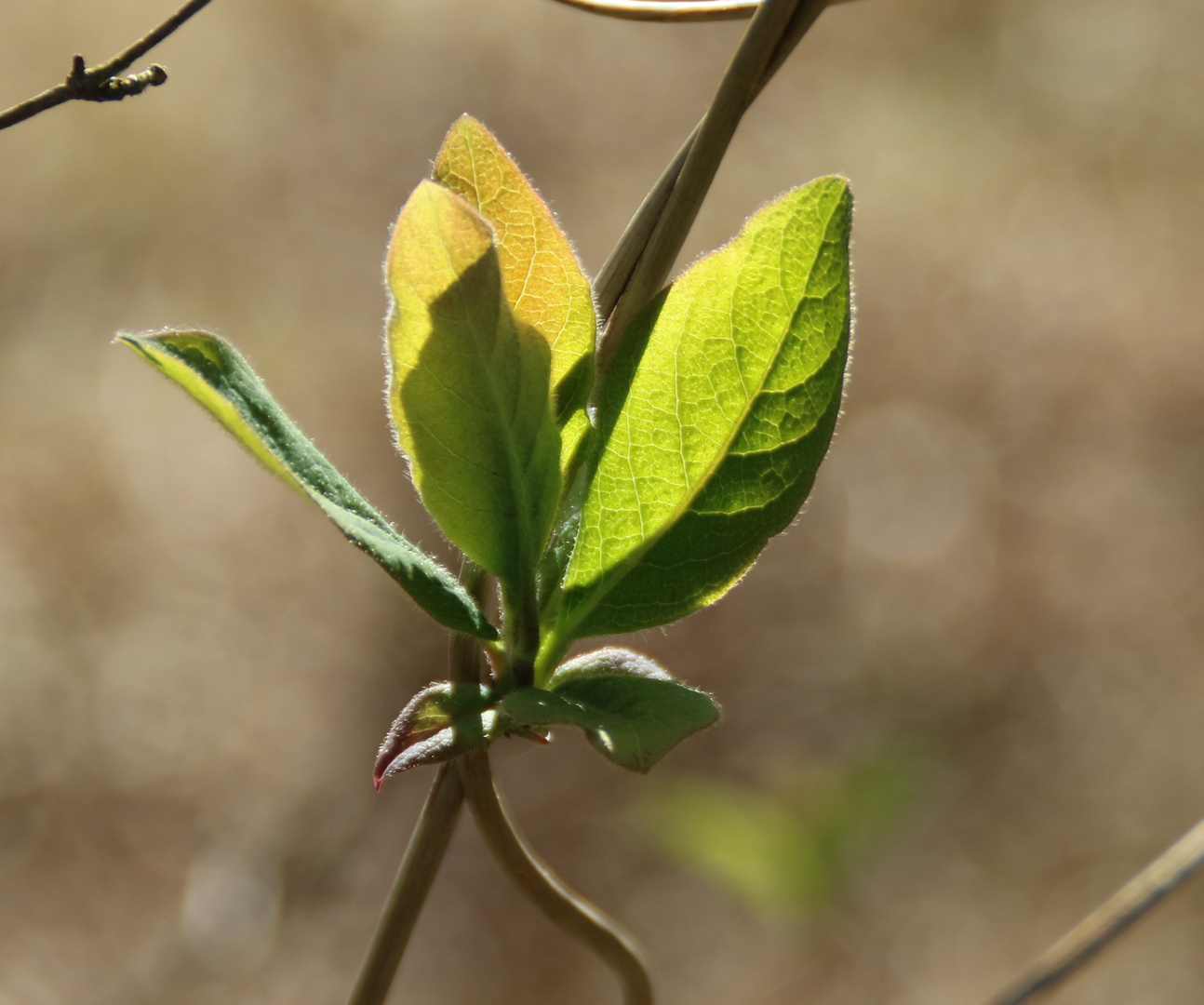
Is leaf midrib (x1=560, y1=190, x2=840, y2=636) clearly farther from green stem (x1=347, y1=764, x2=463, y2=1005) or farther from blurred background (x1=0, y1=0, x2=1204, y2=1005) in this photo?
blurred background (x1=0, y1=0, x2=1204, y2=1005)

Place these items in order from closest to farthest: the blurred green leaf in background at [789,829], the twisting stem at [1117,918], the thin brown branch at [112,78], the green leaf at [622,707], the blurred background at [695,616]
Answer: the green leaf at [622,707], the thin brown branch at [112,78], the twisting stem at [1117,918], the blurred green leaf in background at [789,829], the blurred background at [695,616]

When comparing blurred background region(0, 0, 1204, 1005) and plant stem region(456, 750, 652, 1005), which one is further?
blurred background region(0, 0, 1204, 1005)

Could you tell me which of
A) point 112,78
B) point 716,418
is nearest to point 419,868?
point 716,418

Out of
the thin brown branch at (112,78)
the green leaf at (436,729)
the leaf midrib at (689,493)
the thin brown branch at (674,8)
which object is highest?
the thin brown branch at (674,8)

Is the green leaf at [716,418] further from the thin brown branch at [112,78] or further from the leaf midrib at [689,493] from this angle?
the thin brown branch at [112,78]

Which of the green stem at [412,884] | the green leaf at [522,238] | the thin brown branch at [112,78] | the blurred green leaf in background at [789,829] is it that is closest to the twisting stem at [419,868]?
the green stem at [412,884]

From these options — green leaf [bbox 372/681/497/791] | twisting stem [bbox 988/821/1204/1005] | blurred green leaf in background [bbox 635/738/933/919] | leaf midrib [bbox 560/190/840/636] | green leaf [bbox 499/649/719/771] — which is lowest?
blurred green leaf in background [bbox 635/738/933/919]

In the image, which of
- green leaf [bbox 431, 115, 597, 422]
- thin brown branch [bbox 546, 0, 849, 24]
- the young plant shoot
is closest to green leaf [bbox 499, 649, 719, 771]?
the young plant shoot

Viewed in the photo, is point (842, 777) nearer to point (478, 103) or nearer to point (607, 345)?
point (607, 345)
